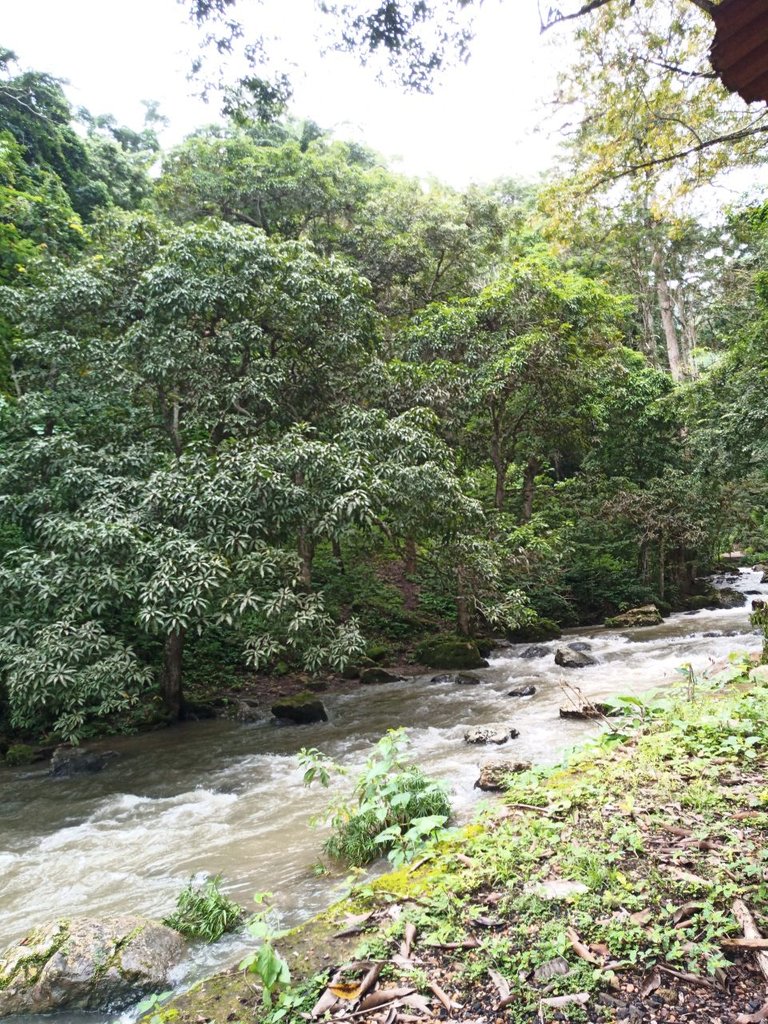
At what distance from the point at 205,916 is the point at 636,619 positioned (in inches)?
563

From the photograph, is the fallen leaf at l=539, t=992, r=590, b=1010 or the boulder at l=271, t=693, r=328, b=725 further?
the boulder at l=271, t=693, r=328, b=725

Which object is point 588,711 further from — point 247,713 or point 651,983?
point 247,713

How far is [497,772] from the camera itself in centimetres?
547

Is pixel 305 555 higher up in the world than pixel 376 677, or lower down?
higher up

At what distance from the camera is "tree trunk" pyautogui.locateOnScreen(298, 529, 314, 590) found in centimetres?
895

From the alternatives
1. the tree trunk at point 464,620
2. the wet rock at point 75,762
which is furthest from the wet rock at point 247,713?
the tree trunk at point 464,620

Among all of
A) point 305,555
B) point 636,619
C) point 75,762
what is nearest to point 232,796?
point 75,762

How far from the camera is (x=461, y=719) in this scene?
8.72 meters

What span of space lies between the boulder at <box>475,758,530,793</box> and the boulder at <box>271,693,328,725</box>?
4372 mm

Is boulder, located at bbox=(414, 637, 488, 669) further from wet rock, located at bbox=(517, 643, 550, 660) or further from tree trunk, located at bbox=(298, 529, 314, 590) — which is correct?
tree trunk, located at bbox=(298, 529, 314, 590)

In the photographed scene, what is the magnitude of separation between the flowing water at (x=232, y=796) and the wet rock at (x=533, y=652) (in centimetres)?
122

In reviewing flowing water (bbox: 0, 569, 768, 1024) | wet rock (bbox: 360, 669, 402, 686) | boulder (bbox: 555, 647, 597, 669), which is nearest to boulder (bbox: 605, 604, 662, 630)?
flowing water (bbox: 0, 569, 768, 1024)

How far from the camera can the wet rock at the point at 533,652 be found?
13152mm

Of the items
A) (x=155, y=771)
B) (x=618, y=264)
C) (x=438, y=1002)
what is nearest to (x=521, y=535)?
(x=155, y=771)
